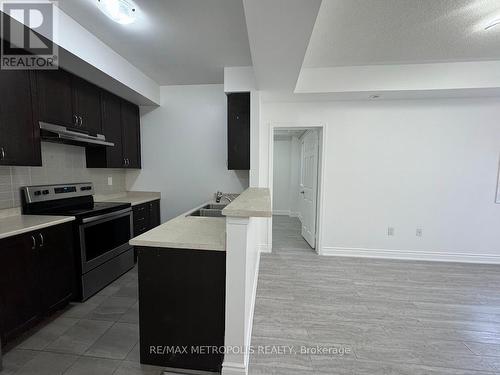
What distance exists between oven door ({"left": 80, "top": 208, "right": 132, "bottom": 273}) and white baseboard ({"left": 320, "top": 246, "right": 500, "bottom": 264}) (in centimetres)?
292

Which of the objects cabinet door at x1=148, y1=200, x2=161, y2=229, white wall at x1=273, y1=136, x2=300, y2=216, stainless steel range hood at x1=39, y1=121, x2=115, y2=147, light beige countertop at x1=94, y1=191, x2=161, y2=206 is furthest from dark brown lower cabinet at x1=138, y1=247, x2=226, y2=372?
white wall at x1=273, y1=136, x2=300, y2=216

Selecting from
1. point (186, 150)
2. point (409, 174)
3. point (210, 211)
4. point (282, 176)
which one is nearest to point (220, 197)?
point (210, 211)

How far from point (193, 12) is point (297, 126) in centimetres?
213

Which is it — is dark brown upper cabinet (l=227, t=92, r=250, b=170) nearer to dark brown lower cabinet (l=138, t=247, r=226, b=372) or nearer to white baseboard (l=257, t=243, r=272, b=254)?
white baseboard (l=257, t=243, r=272, b=254)

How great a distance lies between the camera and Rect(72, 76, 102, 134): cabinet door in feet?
8.00

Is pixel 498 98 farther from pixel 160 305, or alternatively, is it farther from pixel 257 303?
pixel 160 305

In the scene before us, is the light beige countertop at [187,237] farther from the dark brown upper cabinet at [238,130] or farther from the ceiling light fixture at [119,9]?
the ceiling light fixture at [119,9]

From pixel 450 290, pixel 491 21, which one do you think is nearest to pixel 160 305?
pixel 450 290

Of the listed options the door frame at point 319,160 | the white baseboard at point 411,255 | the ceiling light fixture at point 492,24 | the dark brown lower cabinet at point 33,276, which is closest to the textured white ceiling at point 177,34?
the door frame at point 319,160

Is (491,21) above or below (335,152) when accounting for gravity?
above

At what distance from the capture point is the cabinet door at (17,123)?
1762 mm

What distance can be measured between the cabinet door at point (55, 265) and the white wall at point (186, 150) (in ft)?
5.53

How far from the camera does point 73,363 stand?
5.00ft

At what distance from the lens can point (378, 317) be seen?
6.74 ft
